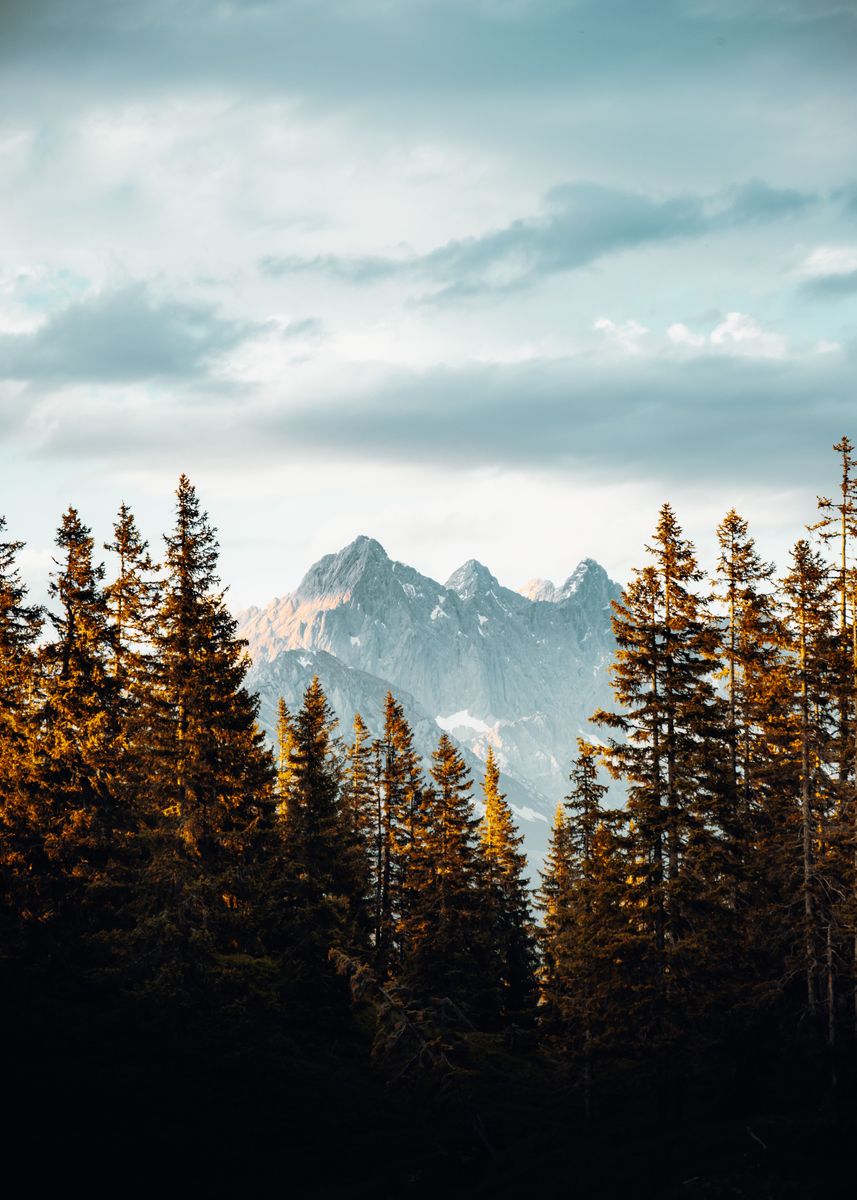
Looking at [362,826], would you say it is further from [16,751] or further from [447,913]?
[16,751]

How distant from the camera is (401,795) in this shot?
54.3 m

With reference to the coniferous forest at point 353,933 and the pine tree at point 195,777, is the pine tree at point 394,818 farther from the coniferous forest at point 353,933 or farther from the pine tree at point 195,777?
the pine tree at point 195,777

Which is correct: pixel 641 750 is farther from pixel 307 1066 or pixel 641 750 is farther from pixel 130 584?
pixel 130 584

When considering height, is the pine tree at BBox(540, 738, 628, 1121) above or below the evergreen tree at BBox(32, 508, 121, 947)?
below

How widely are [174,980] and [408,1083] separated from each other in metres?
8.49

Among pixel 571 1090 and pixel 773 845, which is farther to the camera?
pixel 571 1090

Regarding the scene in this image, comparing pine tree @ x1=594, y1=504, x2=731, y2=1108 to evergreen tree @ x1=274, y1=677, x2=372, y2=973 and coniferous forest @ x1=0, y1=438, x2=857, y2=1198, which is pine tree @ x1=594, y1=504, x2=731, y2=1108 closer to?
coniferous forest @ x1=0, y1=438, x2=857, y2=1198

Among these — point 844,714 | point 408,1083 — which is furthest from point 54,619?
point 844,714

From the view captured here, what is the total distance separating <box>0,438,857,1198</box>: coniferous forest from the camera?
24.9 metres

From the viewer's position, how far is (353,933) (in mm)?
41812

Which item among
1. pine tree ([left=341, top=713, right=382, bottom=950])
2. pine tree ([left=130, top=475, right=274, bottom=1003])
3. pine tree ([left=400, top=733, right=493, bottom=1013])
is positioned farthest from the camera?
pine tree ([left=341, top=713, right=382, bottom=950])

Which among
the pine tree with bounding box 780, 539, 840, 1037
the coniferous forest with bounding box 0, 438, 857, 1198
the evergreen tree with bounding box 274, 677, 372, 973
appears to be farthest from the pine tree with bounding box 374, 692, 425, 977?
the pine tree with bounding box 780, 539, 840, 1037

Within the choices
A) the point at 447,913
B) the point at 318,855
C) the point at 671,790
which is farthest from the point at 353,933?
the point at 671,790

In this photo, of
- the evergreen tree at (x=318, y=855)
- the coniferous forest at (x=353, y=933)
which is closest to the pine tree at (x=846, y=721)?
the coniferous forest at (x=353, y=933)
